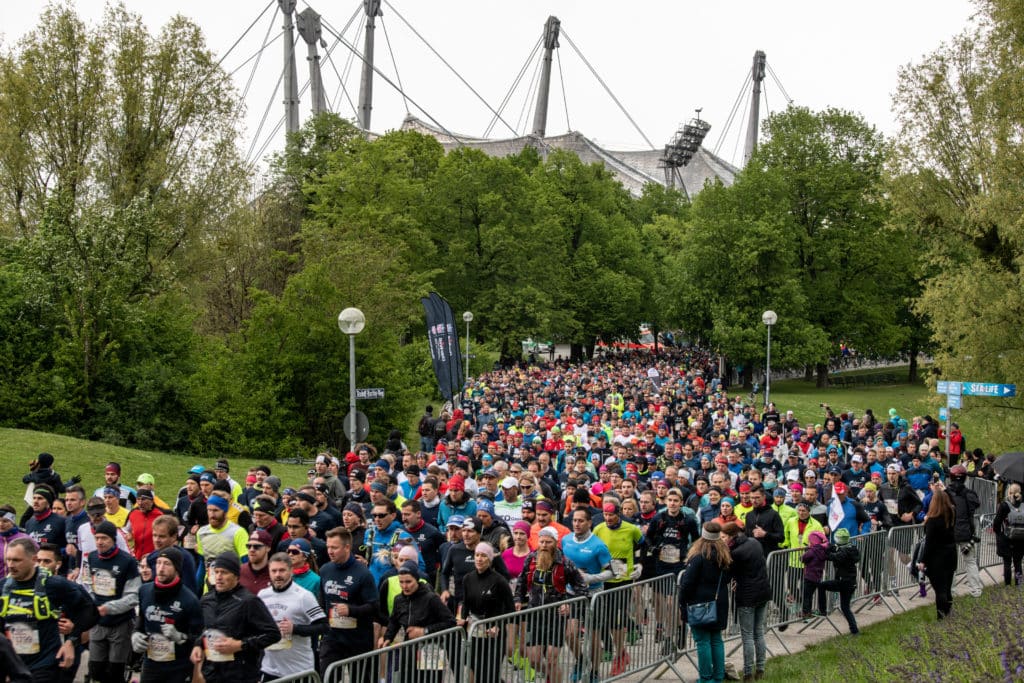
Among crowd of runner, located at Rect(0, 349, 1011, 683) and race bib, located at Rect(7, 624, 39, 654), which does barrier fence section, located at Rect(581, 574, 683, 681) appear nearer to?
crowd of runner, located at Rect(0, 349, 1011, 683)

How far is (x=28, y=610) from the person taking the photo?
6.98m

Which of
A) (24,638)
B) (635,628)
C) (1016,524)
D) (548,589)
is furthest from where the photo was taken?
(1016,524)

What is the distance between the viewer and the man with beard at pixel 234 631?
643cm

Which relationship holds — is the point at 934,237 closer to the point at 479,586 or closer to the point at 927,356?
the point at 479,586

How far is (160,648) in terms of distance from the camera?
6.73 meters

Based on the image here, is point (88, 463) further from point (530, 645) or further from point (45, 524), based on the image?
point (530, 645)

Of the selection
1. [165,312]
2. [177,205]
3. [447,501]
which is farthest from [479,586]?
[177,205]

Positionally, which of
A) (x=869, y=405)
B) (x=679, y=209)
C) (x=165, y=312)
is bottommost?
(x=869, y=405)

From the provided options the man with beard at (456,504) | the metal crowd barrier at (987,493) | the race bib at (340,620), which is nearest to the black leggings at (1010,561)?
the metal crowd barrier at (987,493)

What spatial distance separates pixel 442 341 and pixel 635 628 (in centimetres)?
1667

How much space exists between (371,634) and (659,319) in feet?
189

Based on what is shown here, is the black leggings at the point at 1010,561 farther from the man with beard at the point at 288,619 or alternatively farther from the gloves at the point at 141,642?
the gloves at the point at 141,642

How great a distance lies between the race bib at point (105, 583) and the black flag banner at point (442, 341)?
57.2 ft

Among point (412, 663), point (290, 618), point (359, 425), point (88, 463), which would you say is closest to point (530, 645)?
point (412, 663)
